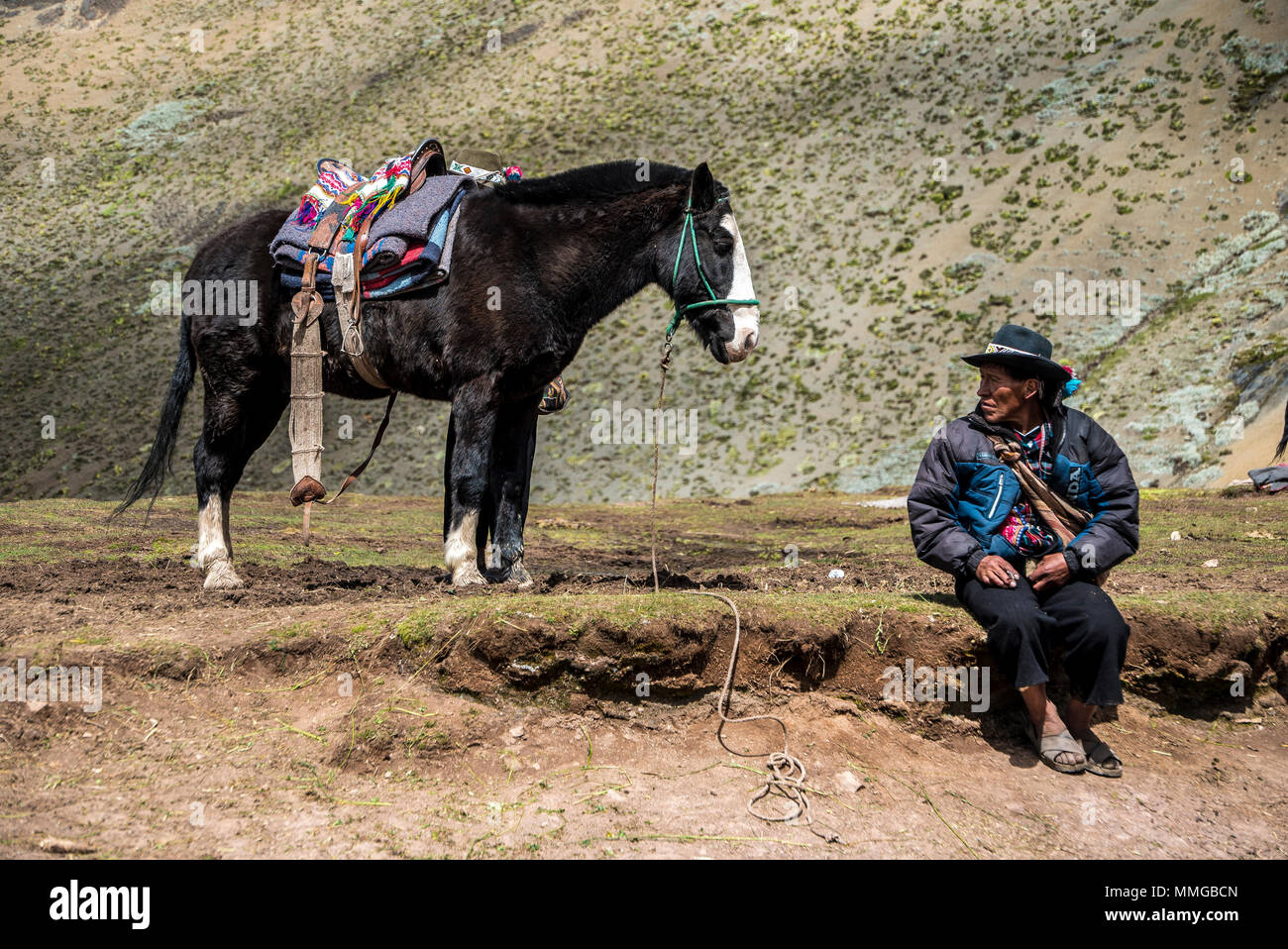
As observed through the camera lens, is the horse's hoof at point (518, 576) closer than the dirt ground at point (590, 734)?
No

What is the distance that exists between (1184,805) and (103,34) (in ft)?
159

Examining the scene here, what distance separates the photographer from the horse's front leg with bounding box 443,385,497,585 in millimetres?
6465

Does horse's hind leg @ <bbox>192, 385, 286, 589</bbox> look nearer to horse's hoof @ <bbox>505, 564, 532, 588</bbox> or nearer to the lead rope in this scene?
horse's hoof @ <bbox>505, 564, 532, 588</bbox>

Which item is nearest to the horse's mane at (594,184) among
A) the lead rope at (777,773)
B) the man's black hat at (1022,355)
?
the man's black hat at (1022,355)

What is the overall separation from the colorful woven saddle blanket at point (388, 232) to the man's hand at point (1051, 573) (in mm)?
4002

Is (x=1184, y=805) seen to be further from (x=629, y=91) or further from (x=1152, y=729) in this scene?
(x=629, y=91)

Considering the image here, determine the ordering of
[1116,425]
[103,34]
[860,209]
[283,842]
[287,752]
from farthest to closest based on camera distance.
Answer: [103,34]
[860,209]
[1116,425]
[287,752]
[283,842]

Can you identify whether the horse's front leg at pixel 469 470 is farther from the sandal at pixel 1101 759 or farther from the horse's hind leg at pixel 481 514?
the sandal at pixel 1101 759

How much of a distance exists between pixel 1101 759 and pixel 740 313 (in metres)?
3.17

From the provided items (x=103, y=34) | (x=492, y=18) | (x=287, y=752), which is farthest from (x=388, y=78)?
(x=287, y=752)

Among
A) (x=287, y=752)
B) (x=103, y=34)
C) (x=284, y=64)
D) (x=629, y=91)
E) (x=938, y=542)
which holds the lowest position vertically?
(x=287, y=752)

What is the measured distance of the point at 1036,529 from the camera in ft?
16.6

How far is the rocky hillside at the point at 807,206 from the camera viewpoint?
19.2 m

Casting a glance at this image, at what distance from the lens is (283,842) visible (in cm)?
396
